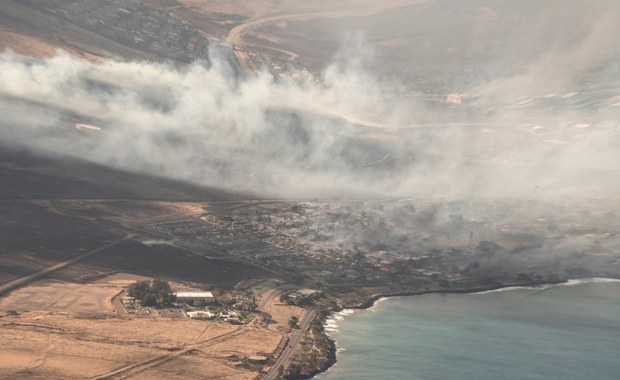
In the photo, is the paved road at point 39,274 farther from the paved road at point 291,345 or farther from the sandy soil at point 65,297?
the paved road at point 291,345

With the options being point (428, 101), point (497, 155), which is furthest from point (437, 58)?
point (497, 155)

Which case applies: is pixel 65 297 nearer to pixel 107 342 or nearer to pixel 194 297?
pixel 194 297

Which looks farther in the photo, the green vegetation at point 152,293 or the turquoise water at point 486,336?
the green vegetation at point 152,293

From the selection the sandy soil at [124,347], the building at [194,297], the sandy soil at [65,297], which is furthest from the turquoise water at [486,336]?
the sandy soil at [65,297]

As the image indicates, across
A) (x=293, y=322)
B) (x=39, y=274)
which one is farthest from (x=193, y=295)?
(x=39, y=274)

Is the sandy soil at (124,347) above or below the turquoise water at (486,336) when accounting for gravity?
below
